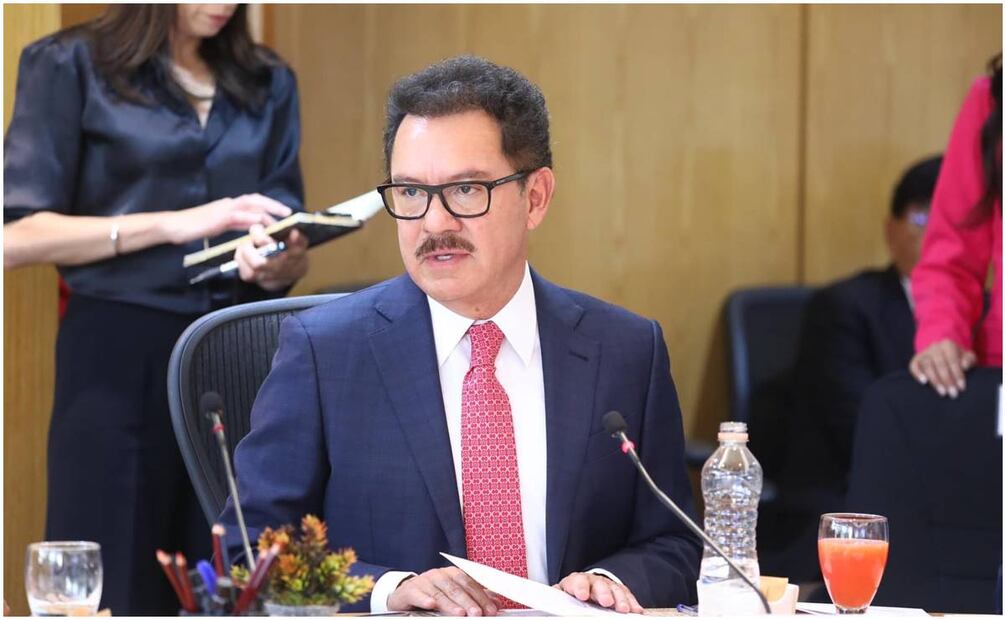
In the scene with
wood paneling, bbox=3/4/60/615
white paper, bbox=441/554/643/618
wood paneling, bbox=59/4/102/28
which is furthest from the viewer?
wood paneling, bbox=59/4/102/28

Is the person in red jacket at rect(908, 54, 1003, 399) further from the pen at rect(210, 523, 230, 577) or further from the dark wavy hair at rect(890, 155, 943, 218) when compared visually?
the pen at rect(210, 523, 230, 577)

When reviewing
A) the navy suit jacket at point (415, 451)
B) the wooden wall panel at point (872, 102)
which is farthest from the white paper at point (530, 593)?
the wooden wall panel at point (872, 102)

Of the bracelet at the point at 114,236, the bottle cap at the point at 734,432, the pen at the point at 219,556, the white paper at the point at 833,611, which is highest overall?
the bracelet at the point at 114,236

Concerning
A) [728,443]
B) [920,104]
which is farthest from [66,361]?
[920,104]

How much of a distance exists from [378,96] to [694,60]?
1.07m

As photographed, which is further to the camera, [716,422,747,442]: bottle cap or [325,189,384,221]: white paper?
[325,189,384,221]: white paper

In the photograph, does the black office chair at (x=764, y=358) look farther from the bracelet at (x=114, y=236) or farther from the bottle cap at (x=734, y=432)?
the bottle cap at (x=734, y=432)

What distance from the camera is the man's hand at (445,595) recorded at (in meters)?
1.75

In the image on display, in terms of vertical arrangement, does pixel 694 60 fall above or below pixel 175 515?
above

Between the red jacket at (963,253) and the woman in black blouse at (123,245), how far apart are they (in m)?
1.44

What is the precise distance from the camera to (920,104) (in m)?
A: 5.02

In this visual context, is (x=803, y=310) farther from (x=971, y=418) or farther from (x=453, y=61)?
(x=453, y=61)

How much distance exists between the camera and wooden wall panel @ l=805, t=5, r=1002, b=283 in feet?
16.2

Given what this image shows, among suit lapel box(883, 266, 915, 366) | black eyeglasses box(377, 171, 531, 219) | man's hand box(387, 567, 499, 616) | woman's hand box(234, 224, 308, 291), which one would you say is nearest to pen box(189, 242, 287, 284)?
woman's hand box(234, 224, 308, 291)
